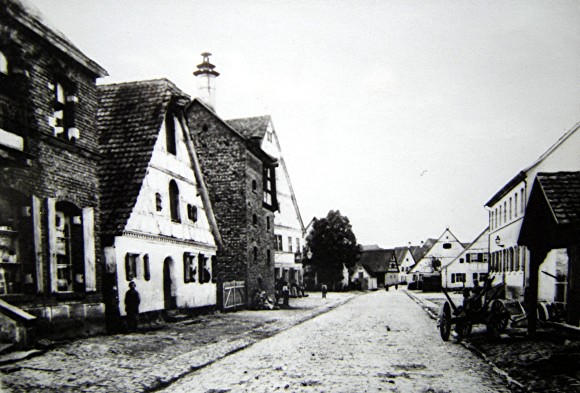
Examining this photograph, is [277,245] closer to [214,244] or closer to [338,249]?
[214,244]

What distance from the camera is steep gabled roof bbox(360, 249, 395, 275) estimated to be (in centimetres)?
9556

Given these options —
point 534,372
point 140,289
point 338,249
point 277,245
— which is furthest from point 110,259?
point 338,249

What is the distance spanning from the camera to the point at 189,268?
2042 cm

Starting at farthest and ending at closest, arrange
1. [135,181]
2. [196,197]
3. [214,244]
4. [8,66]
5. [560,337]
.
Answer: [214,244], [196,197], [135,181], [560,337], [8,66]

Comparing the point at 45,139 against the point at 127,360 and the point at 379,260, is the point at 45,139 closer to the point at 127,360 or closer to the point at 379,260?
the point at 127,360

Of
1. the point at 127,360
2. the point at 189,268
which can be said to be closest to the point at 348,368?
the point at 127,360

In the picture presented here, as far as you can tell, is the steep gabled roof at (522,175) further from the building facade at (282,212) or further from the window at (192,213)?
the window at (192,213)

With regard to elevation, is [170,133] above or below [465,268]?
above

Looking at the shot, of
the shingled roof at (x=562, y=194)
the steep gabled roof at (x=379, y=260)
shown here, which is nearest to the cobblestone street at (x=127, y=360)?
the shingled roof at (x=562, y=194)

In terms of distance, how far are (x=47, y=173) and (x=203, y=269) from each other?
11466 millimetres

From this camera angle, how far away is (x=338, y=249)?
59.4m

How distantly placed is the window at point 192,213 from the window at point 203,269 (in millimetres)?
1595

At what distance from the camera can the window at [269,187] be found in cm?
3080

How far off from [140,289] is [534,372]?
38.1ft
